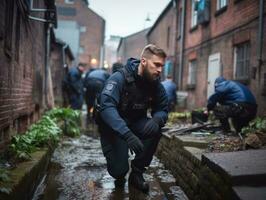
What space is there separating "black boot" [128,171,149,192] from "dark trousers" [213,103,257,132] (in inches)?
131

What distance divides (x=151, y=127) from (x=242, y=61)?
6619 millimetres

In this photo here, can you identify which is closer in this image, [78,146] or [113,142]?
[113,142]

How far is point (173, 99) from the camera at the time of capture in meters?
11.7

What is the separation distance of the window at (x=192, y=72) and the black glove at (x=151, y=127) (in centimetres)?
1059

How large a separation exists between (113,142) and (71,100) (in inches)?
361

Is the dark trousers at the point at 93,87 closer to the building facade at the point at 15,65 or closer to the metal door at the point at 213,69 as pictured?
the building facade at the point at 15,65

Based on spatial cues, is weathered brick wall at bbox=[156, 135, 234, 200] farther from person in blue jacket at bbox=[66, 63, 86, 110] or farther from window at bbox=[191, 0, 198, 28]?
window at bbox=[191, 0, 198, 28]

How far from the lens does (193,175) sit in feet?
14.1

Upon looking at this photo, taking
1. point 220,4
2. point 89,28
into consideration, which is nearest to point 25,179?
point 220,4

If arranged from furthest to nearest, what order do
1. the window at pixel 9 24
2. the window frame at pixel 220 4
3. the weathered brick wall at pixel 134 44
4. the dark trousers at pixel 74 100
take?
1. the weathered brick wall at pixel 134 44
2. the dark trousers at pixel 74 100
3. the window frame at pixel 220 4
4. the window at pixel 9 24

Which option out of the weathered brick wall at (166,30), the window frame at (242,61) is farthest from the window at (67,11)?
the window frame at (242,61)

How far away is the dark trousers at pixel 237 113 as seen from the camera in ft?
Answer: 22.9

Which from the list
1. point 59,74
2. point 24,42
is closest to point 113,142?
point 24,42

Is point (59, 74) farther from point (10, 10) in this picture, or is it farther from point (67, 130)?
point (10, 10)
